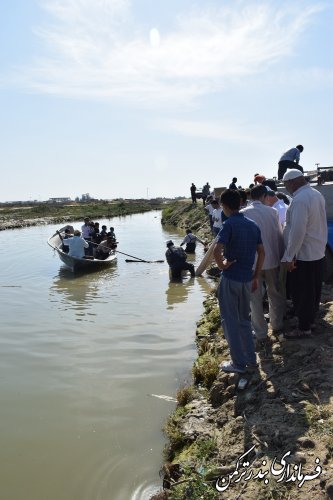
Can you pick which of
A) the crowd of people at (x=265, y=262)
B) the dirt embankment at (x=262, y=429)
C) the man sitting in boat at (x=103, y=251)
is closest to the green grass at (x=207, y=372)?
the dirt embankment at (x=262, y=429)

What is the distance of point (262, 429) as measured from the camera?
13.1 feet

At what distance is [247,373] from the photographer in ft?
16.8

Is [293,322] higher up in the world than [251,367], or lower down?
higher up

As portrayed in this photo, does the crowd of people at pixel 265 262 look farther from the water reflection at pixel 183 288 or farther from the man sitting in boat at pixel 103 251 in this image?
the man sitting in boat at pixel 103 251

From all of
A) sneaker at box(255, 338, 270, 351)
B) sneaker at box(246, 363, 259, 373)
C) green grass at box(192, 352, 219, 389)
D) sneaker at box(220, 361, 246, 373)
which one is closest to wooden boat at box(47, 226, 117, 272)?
green grass at box(192, 352, 219, 389)

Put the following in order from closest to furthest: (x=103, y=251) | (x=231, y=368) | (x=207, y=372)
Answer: (x=231, y=368), (x=207, y=372), (x=103, y=251)

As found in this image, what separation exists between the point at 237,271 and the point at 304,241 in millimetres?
1021

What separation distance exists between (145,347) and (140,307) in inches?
134

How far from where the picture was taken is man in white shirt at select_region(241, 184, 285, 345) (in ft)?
18.3

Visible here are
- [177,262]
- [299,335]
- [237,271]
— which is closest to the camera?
[237,271]

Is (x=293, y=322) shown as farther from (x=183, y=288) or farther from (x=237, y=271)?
(x=183, y=288)

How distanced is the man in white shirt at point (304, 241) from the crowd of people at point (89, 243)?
12637 millimetres

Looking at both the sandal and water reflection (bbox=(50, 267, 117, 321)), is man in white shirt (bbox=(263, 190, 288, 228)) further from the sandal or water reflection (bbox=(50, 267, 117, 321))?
water reflection (bbox=(50, 267, 117, 321))

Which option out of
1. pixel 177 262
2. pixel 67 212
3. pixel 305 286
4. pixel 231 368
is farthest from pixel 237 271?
pixel 67 212
